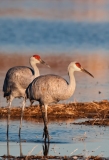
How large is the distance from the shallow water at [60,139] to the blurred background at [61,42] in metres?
2.81

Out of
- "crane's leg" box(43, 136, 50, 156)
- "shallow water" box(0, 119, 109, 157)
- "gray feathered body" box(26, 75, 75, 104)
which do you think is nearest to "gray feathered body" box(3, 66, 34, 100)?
"shallow water" box(0, 119, 109, 157)

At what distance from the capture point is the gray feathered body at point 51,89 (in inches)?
451

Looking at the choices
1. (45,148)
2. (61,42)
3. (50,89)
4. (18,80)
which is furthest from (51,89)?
(61,42)

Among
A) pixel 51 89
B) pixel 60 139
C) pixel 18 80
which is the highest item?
pixel 18 80

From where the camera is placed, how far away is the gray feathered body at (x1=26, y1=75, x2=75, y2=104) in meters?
11.4

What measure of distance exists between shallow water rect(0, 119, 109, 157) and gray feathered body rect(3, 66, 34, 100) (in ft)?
2.18

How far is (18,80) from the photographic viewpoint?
12.3m

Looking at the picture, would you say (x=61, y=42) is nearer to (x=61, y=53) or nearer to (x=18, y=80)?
(x=61, y=53)

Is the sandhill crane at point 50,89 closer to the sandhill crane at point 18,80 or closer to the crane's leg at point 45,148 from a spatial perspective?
the crane's leg at point 45,148

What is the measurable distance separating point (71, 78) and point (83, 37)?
23059mm

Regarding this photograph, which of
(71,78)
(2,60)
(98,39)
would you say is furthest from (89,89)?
(98,39)

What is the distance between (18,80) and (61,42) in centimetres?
2088

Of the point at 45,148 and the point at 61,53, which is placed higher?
the point at 61,53

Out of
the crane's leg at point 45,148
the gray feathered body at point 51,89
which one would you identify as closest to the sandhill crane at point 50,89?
the gray feathered body at point 51,89
